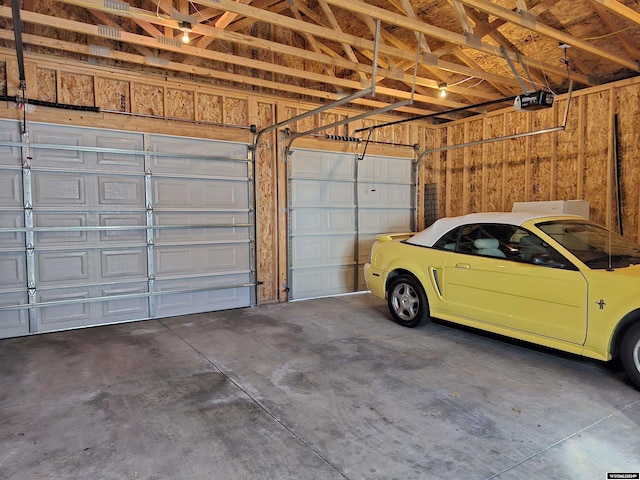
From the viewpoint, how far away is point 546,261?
3.80m

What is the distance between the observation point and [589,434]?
2.71m

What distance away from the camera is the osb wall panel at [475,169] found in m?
7.97

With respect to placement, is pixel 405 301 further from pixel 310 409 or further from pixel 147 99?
pixel 147 99

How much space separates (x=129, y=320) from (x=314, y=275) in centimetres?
310

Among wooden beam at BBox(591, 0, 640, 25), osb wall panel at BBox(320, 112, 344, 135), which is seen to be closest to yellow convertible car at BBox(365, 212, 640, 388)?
wooden beam at BBox(591, 0, 640, 25)

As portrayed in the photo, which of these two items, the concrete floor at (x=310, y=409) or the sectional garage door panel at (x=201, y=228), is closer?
the concrete floor at (x=310, y=409)

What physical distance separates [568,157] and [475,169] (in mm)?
1741

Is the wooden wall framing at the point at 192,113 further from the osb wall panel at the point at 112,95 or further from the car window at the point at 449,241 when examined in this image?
the car window at the point at 449,241

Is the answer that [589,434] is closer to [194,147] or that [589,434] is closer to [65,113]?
[194,147]

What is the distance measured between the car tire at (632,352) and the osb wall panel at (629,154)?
3395mm

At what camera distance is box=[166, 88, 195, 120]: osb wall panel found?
6.01 metres

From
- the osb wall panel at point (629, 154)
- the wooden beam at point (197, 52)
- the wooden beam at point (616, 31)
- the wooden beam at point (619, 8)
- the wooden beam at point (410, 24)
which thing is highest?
the wooden beam at point (616, 31)

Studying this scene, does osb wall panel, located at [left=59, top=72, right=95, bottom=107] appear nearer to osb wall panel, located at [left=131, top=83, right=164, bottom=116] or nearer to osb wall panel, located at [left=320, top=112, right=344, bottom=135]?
osb wall panel, located at [left=131, top=83, right=164, bottom=116]

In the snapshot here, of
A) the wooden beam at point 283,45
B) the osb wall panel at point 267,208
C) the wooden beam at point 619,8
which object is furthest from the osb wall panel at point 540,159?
the osb wall panel at point 267,208
